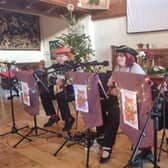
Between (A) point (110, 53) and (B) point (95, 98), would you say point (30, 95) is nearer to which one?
(B) point (95, 98)

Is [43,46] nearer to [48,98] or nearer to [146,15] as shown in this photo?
[146,15]

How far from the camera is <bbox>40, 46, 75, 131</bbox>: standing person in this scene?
293 cm

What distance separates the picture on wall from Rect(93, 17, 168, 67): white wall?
1.77 m

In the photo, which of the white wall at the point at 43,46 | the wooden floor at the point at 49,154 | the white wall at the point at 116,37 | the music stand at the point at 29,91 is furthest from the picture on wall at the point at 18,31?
the music stand at the point at 29,91

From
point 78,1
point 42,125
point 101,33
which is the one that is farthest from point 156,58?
point 42,125

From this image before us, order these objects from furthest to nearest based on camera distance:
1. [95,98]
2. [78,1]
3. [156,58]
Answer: [78,1] → [156,58] → [95,98]

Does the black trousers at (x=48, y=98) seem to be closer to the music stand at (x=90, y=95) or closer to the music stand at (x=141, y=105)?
the music stand at (x=90, y=95)

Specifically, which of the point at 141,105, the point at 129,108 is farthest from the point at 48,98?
the point at 141,105

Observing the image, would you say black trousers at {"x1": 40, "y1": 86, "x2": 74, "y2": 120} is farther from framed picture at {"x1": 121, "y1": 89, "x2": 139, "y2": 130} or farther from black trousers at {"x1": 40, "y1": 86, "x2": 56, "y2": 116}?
framed picture at {"x1": 121, "y1": 89, "x2": 139, "y2": 130}

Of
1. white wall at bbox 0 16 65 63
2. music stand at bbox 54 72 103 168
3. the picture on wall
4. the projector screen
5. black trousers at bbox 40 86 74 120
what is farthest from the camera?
white wall at bbox 0 16 65 63

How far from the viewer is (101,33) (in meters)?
6.03

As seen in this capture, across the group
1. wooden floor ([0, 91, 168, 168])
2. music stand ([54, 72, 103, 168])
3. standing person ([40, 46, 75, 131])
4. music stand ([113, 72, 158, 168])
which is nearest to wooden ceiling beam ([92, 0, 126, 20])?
standing person ([40, 46, 75, 131])

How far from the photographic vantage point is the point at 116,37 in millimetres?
5785

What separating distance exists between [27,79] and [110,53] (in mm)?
3477
